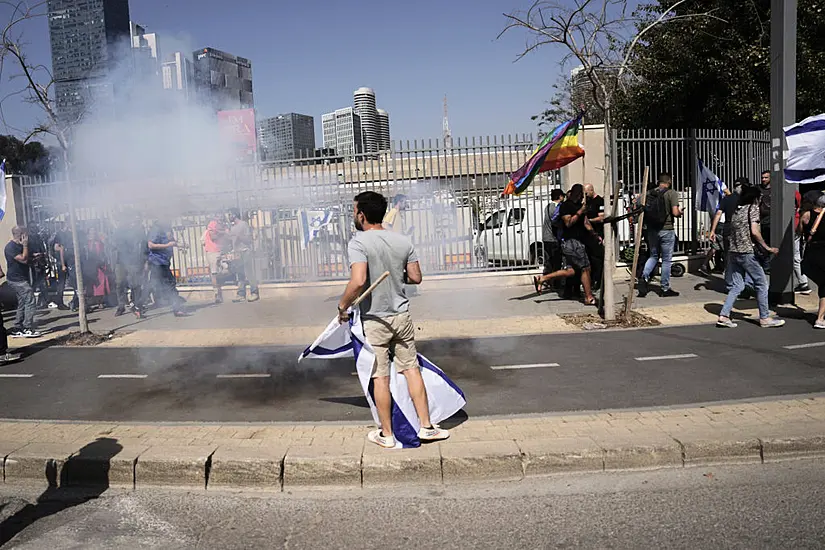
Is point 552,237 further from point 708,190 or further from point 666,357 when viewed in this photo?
point 666,357

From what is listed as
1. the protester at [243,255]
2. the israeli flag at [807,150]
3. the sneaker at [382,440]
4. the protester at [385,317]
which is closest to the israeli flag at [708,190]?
the israeli flag at [807,150]

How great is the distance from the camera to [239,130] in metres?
10.3

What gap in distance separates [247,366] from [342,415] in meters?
2.20

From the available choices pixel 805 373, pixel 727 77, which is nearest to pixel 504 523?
pixel 805 373

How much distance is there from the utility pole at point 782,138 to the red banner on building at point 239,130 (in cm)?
745

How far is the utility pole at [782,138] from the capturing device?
346 inches

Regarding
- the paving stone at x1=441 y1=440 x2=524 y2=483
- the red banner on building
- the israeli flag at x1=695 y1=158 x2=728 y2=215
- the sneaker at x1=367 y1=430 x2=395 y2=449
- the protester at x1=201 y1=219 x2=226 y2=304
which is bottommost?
the paving stone at x1=441 y1=440 x2=524 y2=483

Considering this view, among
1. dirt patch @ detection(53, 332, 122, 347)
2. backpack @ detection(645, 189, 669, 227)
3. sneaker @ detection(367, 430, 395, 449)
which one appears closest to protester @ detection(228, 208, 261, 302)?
dirt patch @ detection(53, 332, 122, 347)

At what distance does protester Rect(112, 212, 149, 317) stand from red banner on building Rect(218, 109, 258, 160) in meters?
2.21

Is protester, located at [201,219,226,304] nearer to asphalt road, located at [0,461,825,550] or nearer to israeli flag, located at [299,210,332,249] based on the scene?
israeli flag, located at [299,210,332,249]

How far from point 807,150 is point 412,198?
6.03 metres

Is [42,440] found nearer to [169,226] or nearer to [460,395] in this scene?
[460,395]

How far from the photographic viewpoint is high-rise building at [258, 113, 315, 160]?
37.2 feet

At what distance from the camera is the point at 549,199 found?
11.6 metres
